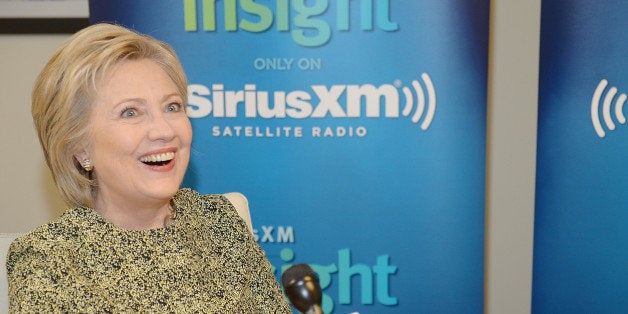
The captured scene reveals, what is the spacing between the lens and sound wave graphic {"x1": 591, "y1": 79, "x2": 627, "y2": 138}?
2.33 m

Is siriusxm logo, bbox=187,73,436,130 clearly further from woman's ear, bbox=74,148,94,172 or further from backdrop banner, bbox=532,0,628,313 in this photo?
woman's ear, bbox=74,148,94,172

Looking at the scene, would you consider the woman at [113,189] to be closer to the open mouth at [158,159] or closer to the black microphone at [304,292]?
the open mouth at [158,159]

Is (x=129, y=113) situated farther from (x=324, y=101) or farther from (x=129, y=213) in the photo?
(x=324, y=101)

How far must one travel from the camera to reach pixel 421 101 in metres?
2.35

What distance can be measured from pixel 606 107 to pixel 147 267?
171 cm

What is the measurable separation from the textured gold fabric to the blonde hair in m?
0.15

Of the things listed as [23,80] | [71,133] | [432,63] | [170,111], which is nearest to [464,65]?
[432,63]

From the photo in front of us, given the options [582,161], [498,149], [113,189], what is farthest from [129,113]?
[582,161]

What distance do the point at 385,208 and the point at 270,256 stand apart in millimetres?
481

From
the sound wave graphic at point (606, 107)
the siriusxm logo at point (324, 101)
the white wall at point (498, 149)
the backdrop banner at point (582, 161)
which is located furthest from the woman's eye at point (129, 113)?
the sound wave graphic at point (606, 107)

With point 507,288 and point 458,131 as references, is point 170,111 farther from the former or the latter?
point 507,288

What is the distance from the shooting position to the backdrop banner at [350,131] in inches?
90.7

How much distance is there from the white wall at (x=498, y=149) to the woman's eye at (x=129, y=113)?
1.19m

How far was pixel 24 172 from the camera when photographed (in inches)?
105
